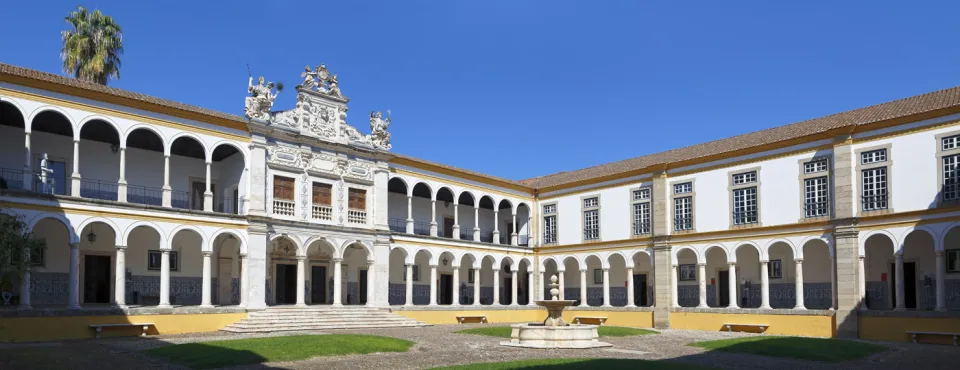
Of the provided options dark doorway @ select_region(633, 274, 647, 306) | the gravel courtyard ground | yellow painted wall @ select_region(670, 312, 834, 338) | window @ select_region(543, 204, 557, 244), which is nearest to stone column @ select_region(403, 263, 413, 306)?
window @ select_region(543, 204, 557, 244)

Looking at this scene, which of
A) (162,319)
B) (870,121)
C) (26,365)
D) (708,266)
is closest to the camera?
(26,365)

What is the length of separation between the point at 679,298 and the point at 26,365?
2204 centimetres

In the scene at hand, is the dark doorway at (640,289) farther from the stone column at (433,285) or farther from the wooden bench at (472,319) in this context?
the stone column at (433,285)

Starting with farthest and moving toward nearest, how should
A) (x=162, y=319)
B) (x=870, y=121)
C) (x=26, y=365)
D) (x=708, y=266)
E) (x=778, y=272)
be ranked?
(x=708, y=266) → (x=778, y=272) → (x=870, y=121) → (x=162, y=319) → (x=26, y=365)

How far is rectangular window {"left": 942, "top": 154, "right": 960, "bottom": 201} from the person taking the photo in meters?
20.4

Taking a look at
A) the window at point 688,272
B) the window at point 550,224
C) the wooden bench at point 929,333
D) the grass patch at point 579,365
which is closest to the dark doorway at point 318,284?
the window at point 550,224

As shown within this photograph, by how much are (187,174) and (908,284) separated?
2273cm

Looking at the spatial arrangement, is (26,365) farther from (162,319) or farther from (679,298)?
(679,298)

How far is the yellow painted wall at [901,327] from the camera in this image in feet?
64.5

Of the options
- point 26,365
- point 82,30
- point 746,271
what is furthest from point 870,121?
point 82,30

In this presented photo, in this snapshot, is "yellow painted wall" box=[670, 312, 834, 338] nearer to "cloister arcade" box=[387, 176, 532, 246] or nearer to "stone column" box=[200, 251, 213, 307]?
"cloister arcade" box=[387, 176, 532, 246]

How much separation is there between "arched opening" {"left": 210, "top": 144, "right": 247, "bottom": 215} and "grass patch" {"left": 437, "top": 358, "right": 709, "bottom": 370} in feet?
42.1

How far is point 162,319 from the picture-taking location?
20.1m

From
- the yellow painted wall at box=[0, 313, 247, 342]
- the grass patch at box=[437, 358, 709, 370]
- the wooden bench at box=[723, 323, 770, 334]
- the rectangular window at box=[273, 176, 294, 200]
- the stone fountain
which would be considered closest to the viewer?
the grass patch at box=[437, 358, 709, 370]
